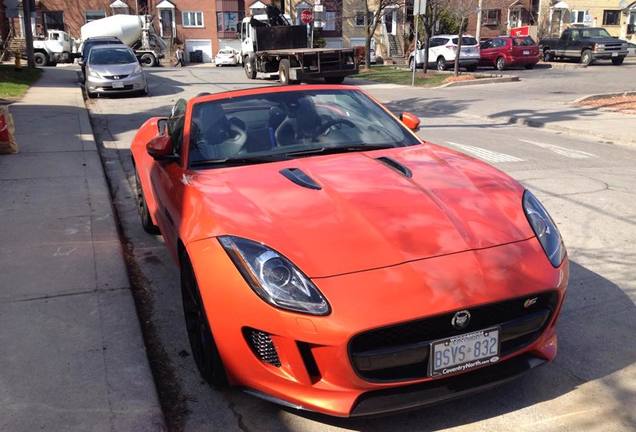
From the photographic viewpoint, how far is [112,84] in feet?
59.0

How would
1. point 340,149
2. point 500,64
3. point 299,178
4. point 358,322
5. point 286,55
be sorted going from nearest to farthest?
1. point 358,322
2. point 299,178
3. point 340,149
4. point 286,55
5. point 500,64

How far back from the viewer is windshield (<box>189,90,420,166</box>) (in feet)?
13.2

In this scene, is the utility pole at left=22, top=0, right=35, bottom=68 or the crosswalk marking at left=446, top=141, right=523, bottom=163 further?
the utility pole at left=22, top=0, right=35, bottom=68

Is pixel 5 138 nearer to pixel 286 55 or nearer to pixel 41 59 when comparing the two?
pixel 286 55

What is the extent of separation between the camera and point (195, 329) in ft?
10.9

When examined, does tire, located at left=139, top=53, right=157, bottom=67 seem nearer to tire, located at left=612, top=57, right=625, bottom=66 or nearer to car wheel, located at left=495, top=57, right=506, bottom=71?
car wheel, located at left=495, top=57, right=506, bottom=71

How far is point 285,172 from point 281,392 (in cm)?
139

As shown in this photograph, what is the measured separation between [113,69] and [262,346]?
1731cm

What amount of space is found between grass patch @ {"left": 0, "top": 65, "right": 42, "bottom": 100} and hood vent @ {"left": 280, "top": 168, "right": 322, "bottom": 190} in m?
15.3

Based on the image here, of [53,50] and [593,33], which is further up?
[593,33]

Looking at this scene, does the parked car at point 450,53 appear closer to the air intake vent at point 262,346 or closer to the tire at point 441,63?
the tire at point 441,63

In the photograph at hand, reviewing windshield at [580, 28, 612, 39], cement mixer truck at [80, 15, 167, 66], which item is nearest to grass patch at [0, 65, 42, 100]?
cement mixer truck at [80, 15, 167, 66]

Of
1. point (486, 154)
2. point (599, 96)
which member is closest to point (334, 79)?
point (599, 96)

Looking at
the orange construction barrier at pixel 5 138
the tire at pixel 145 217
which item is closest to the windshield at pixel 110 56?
the orange construction barrier at pixel 5 138
